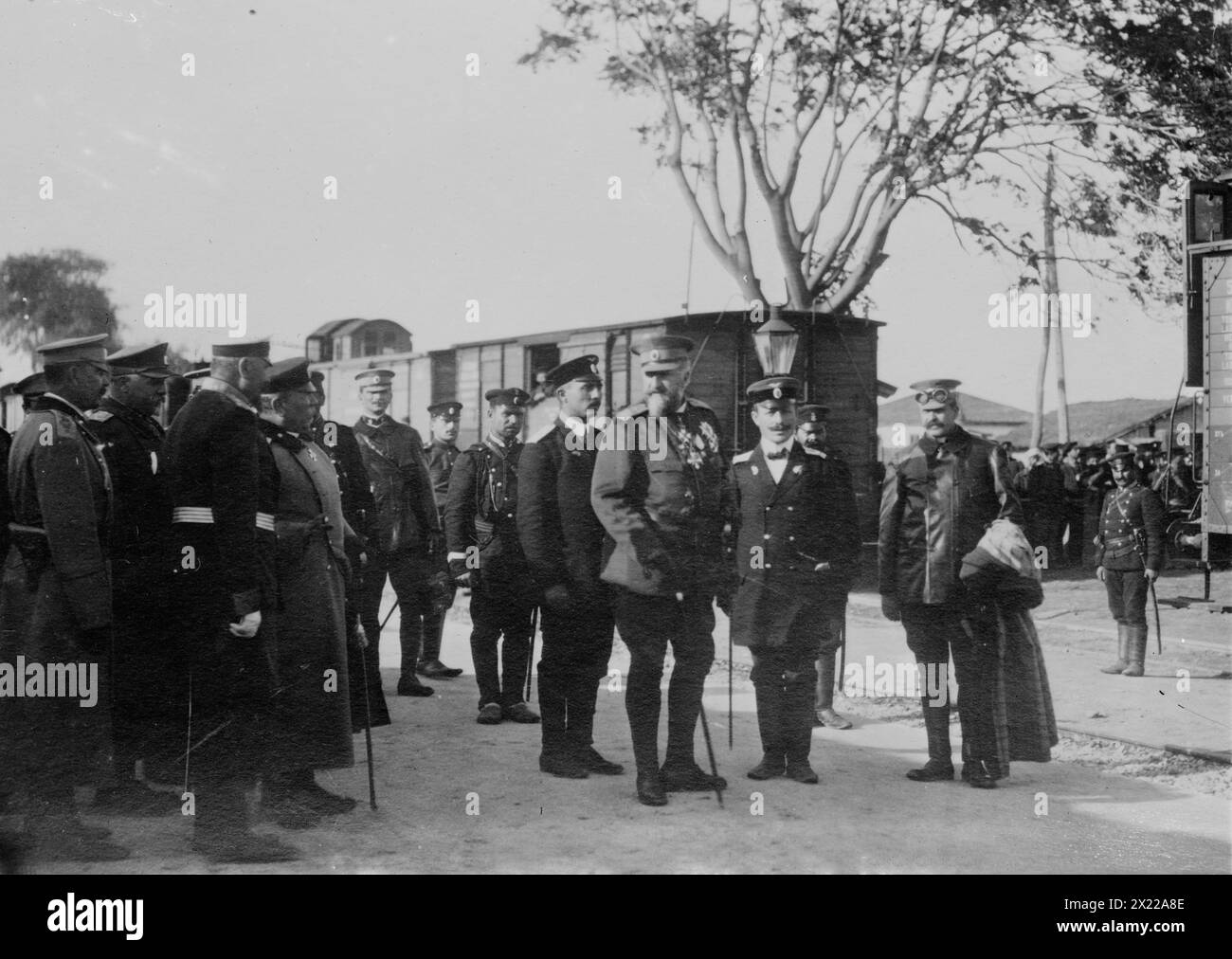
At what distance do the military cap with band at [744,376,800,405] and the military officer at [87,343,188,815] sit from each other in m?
2.71

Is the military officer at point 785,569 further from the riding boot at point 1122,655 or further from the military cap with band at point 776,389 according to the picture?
the riding boot at point 1122,655

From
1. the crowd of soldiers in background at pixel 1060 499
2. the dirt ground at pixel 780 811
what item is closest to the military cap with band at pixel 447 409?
the dirt ground at pixel 780 811

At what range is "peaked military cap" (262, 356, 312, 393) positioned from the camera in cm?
468

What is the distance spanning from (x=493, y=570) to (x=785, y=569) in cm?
198

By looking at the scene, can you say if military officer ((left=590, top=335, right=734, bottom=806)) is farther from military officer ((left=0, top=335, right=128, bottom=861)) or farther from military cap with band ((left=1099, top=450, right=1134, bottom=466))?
military cap with band ((left=1099, top=450, right=1134, bottom=466))

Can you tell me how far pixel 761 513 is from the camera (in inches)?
213

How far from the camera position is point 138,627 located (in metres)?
4.65

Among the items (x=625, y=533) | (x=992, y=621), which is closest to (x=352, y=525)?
(x=625, y=533)

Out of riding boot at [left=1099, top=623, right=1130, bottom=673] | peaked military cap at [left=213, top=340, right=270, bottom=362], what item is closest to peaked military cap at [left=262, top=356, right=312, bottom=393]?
peaked military cap at [left=213, top=340, right=270, bottom=362]

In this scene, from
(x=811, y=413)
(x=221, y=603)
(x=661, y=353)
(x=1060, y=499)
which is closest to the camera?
(x=221, y=603)

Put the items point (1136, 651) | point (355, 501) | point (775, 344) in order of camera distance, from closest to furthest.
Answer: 1. point (355, 501)
2. point (1136, 651)
3. point (775, 344)

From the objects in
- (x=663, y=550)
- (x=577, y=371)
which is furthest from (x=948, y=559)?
(x=577, y=371)

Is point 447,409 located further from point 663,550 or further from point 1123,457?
point 1123,457
